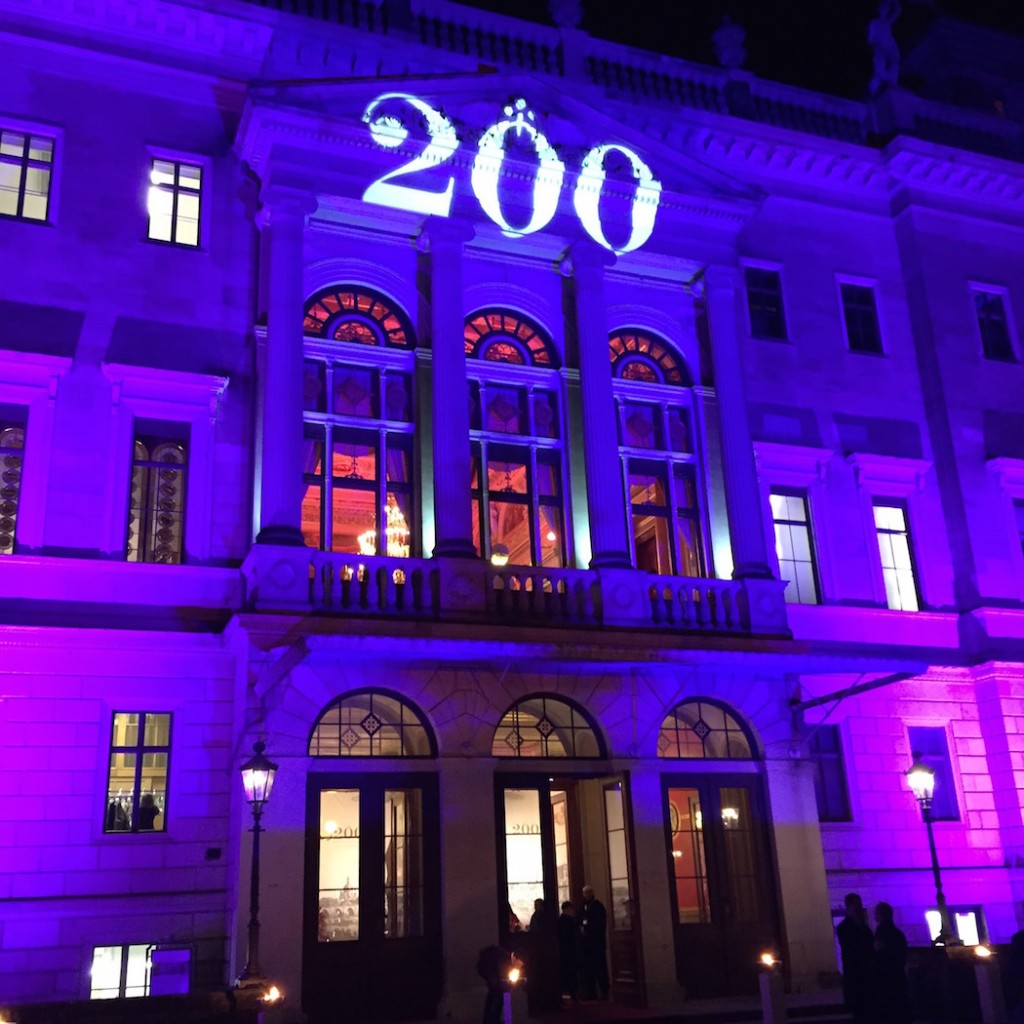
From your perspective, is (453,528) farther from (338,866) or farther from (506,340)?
(338,866)

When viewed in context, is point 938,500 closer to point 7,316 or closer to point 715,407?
point 715,407

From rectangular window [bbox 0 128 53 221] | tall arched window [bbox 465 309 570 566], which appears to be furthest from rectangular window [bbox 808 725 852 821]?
rectangular window [bbox 0 128 53 221]

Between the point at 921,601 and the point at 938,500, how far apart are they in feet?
7.40

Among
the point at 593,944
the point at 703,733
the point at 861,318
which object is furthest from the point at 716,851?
the point at 861,318

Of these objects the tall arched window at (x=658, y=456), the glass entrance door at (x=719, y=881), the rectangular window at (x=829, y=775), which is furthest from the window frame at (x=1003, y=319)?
the glass entrance door at (x=719, y=881)

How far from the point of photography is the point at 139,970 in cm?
1720

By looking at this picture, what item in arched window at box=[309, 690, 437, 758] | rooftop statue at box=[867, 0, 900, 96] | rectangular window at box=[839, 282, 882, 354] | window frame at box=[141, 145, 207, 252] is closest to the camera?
arched window at box=[309, 690, 437, 758]

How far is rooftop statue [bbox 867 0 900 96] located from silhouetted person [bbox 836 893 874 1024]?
2072 cm

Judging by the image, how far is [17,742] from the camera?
17.3 metres

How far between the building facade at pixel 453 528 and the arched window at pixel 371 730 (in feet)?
0.20

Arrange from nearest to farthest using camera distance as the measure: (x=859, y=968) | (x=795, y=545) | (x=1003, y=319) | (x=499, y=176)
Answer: (x=859, y=968), (x=499, y=176), (x=795, y=545), (x=1003, y=319)

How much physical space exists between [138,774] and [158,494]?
4.45 meters

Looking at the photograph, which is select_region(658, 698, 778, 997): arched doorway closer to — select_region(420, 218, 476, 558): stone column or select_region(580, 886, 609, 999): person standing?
select_region(580, 886, 609, 999): person standing

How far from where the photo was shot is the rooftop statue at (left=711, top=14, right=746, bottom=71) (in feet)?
85.6
